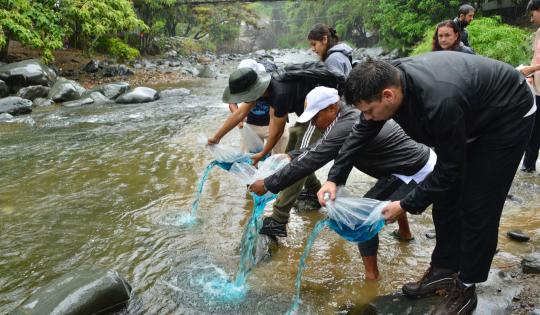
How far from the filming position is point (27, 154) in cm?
761

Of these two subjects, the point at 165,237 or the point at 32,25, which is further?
the point at 32,25

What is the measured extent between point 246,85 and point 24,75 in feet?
36.3

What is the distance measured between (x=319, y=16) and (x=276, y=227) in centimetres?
4800

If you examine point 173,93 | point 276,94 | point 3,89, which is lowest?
point 173,93

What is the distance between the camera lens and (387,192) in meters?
3.34

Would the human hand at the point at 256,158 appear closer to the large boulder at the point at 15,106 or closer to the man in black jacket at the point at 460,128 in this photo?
the man in black jacket at the point at 460,128

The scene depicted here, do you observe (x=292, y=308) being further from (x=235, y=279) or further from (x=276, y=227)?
(x=276, y=227)

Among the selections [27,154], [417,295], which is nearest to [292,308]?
[417,295]

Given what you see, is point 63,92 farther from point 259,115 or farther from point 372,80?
point 372,80

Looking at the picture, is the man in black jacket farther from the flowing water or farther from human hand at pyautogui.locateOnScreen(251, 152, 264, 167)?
human hand at pyautogui.locateOnScreen(251, 152, 264, 167)

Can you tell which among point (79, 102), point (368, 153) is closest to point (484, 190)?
point (368, 153)

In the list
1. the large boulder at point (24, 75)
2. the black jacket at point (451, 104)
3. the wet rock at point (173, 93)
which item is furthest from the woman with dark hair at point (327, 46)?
the large boulder at point (24, 75)

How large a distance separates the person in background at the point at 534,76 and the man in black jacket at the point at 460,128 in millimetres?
2713

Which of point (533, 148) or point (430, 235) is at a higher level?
point (533, 148)
